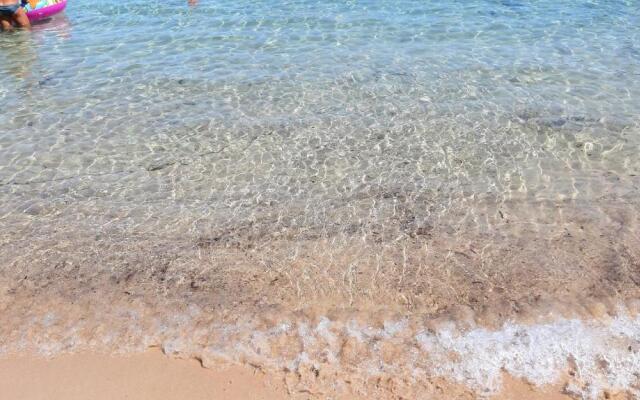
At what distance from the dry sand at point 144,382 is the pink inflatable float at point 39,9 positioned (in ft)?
38.5

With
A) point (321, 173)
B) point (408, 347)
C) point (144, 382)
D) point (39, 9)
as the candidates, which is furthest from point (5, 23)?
point (408, 347)

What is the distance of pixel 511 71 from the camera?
10195 millimetres

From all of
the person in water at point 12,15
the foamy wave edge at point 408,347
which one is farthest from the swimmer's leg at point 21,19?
the foamy wave edge at point 408,347

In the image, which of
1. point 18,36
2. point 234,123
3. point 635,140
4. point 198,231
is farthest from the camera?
point 18,36

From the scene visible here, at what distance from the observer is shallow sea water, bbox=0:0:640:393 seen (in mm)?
5316

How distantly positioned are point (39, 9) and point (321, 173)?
1048 centimetres

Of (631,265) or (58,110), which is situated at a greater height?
(58,110)

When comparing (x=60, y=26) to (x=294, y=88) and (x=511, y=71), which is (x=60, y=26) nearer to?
(x=294, y=88)

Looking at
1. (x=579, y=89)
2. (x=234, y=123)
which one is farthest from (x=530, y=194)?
(x=234, y=123)

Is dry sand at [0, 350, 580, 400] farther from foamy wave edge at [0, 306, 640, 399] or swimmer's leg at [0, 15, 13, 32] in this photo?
swimmer's leg at [0, 15, 13, 32]

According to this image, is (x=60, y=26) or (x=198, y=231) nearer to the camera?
(x=198, y=231)

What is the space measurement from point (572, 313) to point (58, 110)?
8.20 m

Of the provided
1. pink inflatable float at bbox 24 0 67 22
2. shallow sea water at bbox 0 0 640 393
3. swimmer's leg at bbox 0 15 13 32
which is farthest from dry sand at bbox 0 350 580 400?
pink inflatable float at bbox 24 0 67 22

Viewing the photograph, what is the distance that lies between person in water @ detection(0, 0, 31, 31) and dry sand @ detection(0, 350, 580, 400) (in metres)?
11.3
